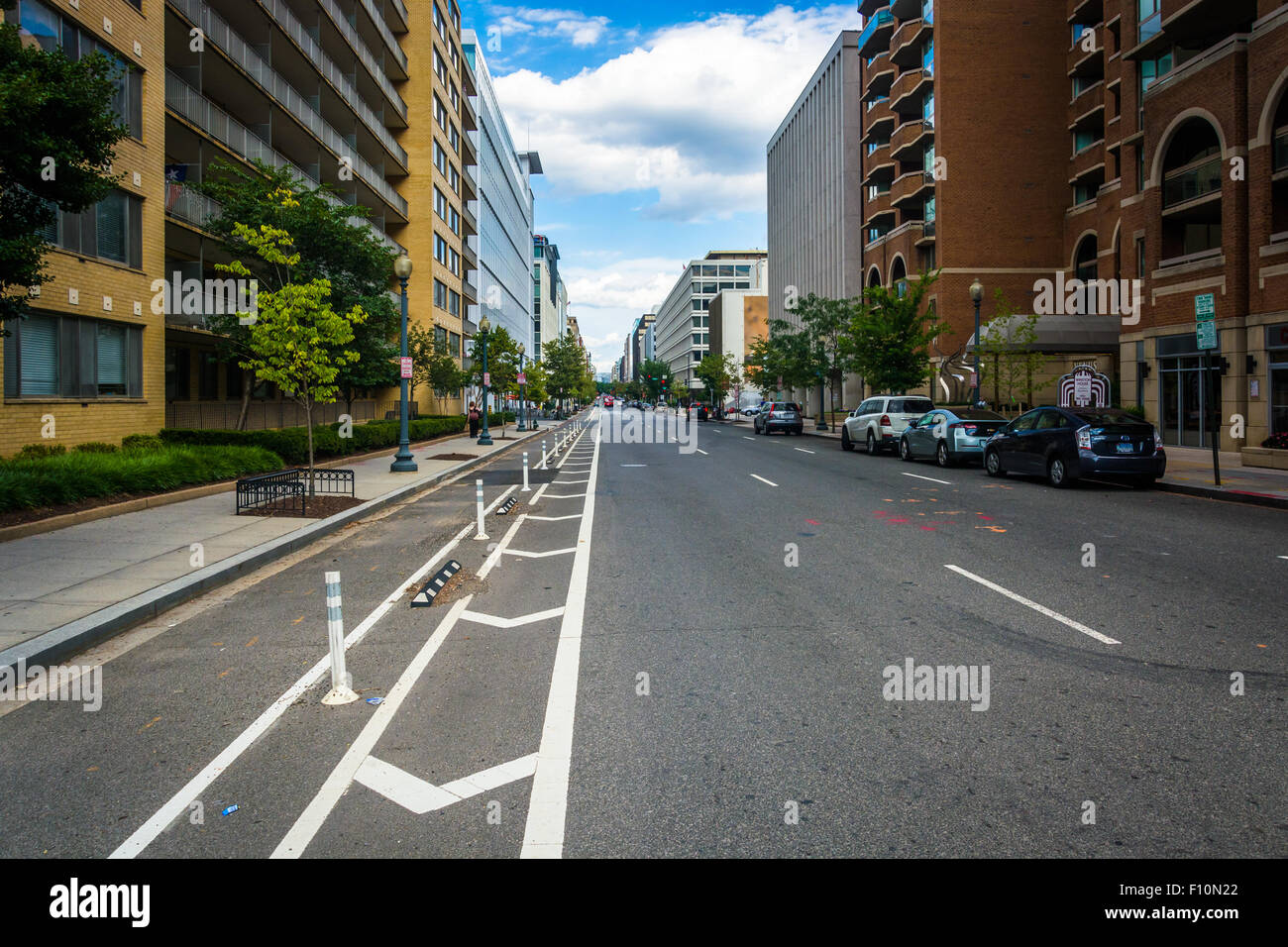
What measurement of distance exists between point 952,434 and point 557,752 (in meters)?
20.8

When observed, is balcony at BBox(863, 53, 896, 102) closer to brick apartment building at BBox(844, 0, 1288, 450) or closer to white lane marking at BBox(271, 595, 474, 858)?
brick apartment building at BBox(844, 0, 1288, 450)

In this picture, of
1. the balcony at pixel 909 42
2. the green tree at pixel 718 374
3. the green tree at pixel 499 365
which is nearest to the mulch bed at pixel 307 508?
the green tree at pixel 499 365

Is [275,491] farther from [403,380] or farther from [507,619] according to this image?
[507,619]

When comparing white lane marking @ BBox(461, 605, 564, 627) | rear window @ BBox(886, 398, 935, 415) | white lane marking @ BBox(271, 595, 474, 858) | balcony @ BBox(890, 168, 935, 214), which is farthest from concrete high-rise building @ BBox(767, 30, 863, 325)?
white lane marking @ BBox(271, 595, 474, 858)

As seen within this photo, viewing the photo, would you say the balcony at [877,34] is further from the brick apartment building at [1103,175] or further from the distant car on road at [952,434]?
the distant car on road at [952,434]

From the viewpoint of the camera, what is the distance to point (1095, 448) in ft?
55.9

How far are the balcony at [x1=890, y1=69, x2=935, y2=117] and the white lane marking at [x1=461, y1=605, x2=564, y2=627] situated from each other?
164ft

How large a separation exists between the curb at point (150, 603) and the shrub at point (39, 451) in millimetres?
6628

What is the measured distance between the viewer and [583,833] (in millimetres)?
3580

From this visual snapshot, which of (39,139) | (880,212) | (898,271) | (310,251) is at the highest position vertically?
(880,212)

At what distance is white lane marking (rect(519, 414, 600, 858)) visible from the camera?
3.55m

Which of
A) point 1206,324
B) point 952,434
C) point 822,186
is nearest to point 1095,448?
point 1206,324
